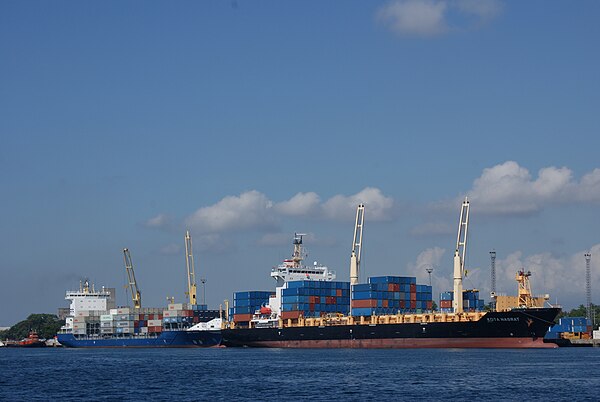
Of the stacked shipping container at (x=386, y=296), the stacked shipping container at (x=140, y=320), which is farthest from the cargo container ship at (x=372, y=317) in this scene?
the stacked shipping container at (x=140, y=320)

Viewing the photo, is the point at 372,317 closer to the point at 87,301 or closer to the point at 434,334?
the point at 434,334

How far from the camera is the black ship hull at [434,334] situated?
102 metres

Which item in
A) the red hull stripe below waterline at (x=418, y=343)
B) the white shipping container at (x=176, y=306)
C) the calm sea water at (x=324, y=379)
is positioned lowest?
the calm sea water at (x=324, y=379)

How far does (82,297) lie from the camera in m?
181

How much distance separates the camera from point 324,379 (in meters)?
69.1

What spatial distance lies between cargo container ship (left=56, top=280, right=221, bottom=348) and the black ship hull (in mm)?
21343

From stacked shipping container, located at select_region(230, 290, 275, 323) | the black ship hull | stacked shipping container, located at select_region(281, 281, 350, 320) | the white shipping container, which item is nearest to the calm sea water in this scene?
the black ship hull

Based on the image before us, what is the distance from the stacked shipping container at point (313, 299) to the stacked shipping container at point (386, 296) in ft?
19.1

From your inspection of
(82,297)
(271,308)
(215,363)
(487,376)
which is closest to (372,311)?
(271,308)

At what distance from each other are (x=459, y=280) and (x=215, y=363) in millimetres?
34749

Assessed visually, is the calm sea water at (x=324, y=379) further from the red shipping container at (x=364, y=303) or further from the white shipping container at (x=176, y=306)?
the white shipping container at (x=176, y=306)

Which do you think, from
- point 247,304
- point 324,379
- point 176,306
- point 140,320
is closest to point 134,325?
point 140,320

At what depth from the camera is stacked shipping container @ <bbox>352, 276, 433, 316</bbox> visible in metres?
116

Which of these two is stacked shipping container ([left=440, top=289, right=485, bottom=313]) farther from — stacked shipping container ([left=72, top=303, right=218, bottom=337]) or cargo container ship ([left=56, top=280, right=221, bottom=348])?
stacked shipping container ([left=72, top=303, right=218, bottom=337])
